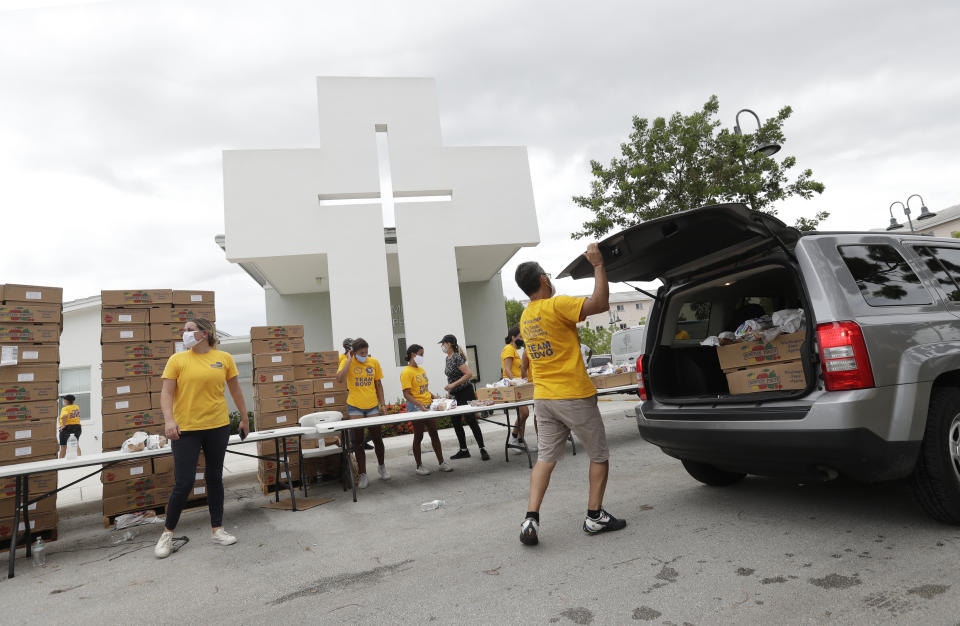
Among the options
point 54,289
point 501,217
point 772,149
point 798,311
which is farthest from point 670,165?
point 54,289

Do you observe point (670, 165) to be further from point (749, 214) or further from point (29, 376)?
point (29, 376)

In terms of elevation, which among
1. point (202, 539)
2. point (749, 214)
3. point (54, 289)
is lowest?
point (202, 539)

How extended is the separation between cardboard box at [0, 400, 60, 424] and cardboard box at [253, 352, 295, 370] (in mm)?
2002

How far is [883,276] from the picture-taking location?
3.23 m

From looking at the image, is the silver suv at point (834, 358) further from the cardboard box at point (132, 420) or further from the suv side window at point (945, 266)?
the cardboard box at point (132, 420)

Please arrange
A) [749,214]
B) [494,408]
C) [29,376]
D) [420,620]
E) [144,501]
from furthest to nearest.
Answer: [494,408] → [144,501] → [29,376] → [749,214] → [420,620]

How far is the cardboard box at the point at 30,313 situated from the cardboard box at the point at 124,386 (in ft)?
2.69

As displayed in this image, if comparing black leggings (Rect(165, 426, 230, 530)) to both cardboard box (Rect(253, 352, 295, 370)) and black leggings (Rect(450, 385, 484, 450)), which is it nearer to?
cardboard box (Rect(253, 352, 295, 370))

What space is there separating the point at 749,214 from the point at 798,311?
0.94 meters

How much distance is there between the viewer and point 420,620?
8.41ft

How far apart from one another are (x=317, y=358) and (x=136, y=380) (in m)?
2.19

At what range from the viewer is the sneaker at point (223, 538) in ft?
14.4

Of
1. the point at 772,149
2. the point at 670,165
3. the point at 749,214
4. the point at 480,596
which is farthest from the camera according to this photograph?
the point at 670,165

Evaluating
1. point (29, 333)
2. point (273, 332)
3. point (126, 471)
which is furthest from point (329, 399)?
point (29, 333)
